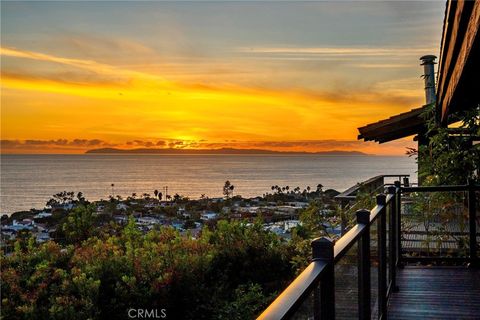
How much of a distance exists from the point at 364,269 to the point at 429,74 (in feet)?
43.4

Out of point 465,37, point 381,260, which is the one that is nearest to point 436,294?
point 381,260

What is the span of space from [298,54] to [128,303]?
14686mm

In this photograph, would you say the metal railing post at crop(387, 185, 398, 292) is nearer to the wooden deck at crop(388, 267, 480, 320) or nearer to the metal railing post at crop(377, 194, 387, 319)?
the wooden deck at crop(388, 267, 480, 320)

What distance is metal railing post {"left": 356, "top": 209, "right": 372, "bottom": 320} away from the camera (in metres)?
3.40

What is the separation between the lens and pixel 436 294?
19.2 ft

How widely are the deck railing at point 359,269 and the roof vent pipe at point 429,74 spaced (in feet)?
27.5

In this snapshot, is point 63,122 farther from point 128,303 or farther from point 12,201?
point 128,303

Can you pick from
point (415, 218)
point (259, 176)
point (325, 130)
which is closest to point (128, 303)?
point (415, 218)

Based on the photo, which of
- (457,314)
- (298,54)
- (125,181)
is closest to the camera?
(457,314)

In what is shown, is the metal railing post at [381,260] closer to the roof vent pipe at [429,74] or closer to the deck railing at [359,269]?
the deck railing at [359,269]

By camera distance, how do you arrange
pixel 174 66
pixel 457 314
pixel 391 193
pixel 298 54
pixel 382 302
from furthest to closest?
pixel 174 66, pixel 298 54, pixel 391 193, pixel 457 314, pixel 382 302

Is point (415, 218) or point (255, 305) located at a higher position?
point (415, 218)

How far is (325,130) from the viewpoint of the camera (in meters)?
51.0

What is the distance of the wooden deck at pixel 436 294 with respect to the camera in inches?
204
